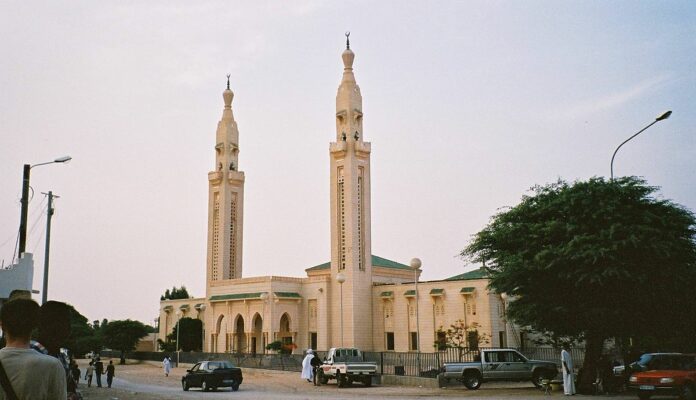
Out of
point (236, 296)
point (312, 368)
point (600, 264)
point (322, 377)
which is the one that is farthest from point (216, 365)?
point (236, 296)

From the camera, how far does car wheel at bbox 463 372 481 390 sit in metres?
24.7

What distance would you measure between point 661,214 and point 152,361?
4925 cm

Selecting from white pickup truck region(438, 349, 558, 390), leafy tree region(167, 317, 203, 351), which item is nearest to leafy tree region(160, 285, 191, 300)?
leafy tree region(167, 317, 203, 351)

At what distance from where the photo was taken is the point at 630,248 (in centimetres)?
2048

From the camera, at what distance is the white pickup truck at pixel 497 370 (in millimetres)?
24703

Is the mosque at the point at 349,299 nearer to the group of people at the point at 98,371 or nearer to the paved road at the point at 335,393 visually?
the paved road at the point at 335,393

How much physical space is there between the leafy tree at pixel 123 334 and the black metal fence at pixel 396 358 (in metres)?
1.55

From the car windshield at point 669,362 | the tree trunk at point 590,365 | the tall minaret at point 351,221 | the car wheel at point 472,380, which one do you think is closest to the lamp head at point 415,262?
the car wheel at point 472,380

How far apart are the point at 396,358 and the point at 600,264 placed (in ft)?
56.7

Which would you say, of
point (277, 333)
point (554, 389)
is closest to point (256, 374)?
point (277, 333)

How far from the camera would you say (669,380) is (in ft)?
59.6

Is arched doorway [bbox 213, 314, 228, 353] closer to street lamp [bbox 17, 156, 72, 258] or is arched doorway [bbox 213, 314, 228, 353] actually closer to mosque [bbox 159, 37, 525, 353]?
mosque [bbox 159, 37, 525, 353]

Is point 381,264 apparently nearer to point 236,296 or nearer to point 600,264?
point 236,296

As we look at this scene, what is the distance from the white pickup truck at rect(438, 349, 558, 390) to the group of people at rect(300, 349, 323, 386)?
7.27m
